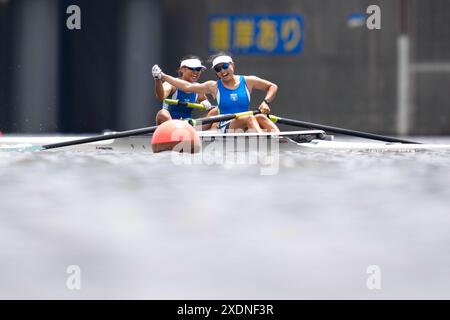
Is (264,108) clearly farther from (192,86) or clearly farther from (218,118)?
(192,86)

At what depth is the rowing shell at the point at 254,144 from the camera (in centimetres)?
1238

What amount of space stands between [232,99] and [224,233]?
309 inches

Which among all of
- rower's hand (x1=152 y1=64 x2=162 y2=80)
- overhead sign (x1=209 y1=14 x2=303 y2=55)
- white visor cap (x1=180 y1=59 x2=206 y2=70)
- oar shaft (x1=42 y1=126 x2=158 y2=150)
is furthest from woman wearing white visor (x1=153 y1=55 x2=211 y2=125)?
overhead sign (x1=209 y1=14 x2=303 y2=55)

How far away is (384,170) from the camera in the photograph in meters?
10.2

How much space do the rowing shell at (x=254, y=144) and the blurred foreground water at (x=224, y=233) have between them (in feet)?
7.86

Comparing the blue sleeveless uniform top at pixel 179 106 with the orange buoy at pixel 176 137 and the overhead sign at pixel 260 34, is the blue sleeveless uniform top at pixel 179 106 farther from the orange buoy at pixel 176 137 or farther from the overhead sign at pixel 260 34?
the overhead sign at pixel 260 34

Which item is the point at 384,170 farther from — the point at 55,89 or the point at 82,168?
the point at 55,89

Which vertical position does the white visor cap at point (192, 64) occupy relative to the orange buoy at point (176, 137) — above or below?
above

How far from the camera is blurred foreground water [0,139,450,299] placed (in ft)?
13.0

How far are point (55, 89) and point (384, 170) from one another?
43.9ft

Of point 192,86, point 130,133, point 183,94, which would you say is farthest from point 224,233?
point 183,94

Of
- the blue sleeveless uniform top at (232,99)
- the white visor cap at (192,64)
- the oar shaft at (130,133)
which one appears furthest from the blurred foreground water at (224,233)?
the white visor cap at (192,64)

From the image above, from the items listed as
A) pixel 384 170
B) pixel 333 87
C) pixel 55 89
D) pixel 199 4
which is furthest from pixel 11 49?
pixel 384 170

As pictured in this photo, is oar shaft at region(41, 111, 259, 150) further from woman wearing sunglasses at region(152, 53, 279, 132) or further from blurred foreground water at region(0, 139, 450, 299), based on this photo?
blurred foreground water at region(0, 139, 450, 299)
